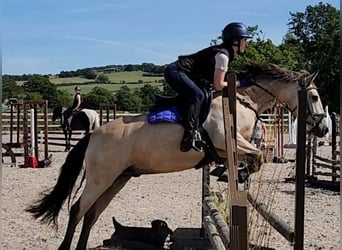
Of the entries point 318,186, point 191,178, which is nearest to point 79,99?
point 191,178

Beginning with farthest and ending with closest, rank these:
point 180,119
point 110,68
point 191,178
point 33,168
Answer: point 110,68, point 33,168, point 191,178, point 180,119

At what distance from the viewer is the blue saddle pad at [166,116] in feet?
17.3

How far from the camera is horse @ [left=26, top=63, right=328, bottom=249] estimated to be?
528 centimetres

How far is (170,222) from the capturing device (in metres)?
6.83

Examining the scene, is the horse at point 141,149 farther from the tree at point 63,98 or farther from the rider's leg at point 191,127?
the tree at point 63,98

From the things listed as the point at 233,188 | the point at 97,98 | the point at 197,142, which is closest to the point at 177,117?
the point at 197,142

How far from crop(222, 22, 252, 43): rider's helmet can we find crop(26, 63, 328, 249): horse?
587 mm

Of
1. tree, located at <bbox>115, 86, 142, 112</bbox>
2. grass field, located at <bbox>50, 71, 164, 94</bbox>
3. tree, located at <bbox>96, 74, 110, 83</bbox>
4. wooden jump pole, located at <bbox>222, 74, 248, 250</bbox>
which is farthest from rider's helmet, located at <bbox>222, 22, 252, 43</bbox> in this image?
tree, located at <bbox>96, 74, 110, 83</bbox>

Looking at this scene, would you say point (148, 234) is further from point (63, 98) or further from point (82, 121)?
point (63, 98)

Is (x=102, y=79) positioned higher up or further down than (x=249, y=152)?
higher up

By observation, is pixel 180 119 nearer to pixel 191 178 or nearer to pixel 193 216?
pixel 193 216

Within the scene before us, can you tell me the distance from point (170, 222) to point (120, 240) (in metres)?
1.30

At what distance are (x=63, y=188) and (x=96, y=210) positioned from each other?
39 cm

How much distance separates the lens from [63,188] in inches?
224
